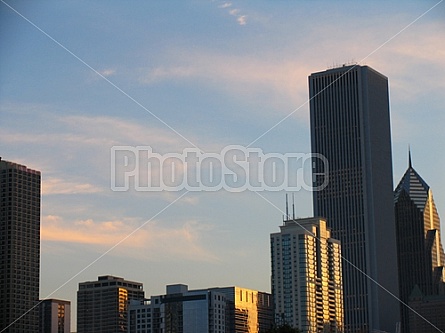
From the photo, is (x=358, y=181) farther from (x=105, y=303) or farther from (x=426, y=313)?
(x=105, y=303)

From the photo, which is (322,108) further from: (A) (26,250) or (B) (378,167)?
(A) (26,250)

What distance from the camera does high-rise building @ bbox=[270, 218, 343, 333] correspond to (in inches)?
6757

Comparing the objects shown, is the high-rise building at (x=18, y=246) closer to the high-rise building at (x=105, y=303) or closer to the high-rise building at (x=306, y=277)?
the high-rise building at (x=105, y=303)

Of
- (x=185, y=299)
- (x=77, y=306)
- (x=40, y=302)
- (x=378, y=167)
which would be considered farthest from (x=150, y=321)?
(x=378, y=167)

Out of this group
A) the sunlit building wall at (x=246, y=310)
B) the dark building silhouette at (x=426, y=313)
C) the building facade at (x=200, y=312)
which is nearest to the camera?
the building facade at (x=200, y=312)

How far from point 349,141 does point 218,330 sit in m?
42.3

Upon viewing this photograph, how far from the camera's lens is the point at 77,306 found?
190m

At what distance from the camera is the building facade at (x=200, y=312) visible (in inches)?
5979

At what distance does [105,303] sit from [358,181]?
4335 cm

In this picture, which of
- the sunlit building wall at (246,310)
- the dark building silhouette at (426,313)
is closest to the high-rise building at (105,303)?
the sunlit building wall at (246,310)

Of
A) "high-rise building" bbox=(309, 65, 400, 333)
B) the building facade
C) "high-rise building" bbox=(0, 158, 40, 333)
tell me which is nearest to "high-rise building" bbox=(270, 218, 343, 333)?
"high-rise building" bbox=(309, 65, 400, 333)

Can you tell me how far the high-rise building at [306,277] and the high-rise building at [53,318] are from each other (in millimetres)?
32293

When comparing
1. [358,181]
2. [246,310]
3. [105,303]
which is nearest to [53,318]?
[105,303]

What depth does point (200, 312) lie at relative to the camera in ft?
498
